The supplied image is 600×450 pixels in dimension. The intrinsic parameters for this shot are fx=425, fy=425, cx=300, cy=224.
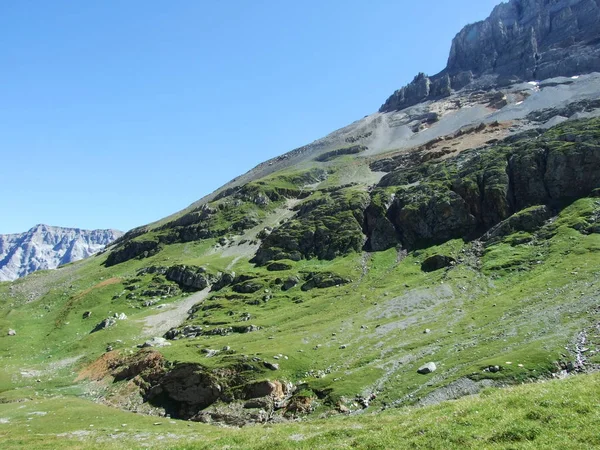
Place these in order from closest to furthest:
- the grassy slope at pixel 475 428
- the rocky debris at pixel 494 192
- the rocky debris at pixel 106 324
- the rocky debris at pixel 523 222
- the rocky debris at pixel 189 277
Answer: the grassy slope at pixel 475 428
the rocky debris at pixel 106 324
the rocky debris at pixel 523 222
the rocky debris at pixel 494 192
the rocky debris at pixel 189 277

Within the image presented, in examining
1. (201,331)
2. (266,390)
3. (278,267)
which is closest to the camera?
(266,390)

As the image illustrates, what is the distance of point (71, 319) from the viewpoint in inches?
5012

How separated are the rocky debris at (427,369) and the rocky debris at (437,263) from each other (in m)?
64.4

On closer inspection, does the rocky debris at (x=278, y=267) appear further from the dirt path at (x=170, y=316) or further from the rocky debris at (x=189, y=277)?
the dirt path at (x=170, y=316)

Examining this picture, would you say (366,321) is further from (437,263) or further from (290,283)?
(290,283)

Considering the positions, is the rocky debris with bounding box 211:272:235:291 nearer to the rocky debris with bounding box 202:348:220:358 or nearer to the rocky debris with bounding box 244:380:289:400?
the rocky debris with bounding box 202:348:220:358

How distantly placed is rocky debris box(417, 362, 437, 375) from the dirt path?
73218 mm

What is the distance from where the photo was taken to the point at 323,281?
416 ft

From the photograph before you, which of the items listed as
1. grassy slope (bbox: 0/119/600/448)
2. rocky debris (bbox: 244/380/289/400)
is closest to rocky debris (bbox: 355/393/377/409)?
grassy slope (bbox: 0/119/600/448)

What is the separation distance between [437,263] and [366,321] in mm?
42675

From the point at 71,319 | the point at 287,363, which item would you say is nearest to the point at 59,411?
the point at 287,363

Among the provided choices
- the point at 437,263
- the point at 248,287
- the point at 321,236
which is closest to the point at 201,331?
the point at 248,287

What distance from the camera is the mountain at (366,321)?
32.8m

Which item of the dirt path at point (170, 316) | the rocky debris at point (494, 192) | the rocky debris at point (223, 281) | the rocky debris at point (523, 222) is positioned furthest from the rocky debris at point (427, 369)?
the rocky debris at point (223, 281)
